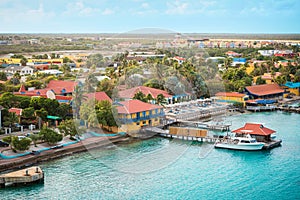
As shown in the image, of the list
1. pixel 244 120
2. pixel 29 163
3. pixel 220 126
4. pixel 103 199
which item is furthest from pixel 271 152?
pixel 29 163

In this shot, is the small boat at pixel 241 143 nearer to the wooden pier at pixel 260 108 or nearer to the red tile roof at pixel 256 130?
the red tile roof at pixel 256 130

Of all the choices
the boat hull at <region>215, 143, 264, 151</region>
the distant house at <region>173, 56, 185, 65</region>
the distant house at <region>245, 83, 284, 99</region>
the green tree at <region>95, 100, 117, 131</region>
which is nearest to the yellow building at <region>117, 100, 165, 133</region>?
the green tree at <region>95, 100, 117, 131</region>

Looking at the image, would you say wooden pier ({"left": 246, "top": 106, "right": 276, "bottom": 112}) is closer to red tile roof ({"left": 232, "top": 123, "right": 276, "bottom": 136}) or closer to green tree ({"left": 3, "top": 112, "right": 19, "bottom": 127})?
red tile roof ({"left": 232, "top": 123, "right": 276, "bottom": 136})

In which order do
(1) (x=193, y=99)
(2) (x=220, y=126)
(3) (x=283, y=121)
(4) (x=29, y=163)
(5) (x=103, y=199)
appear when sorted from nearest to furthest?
(5) (x=103, y=199), (4) (x=29, y=163), (2) (x=220, y=126), (3) (x=283, y=121), (1) (x=193, y=99)

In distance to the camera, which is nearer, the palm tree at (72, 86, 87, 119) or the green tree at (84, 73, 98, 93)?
the palm tree at (72, 86, 87, 119)

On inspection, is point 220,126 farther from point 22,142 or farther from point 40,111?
point 22,142

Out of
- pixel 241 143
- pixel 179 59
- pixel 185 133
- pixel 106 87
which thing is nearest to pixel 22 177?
pixel 185 133

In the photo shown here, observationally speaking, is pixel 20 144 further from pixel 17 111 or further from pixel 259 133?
pixel 259 133
